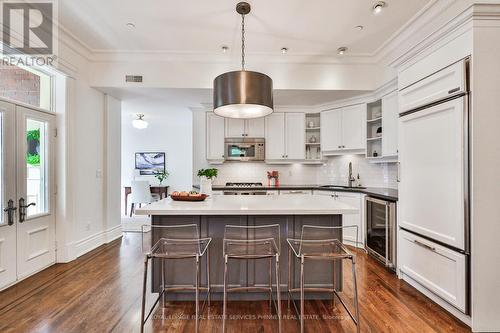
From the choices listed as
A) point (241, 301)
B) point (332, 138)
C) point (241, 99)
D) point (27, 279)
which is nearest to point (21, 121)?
point (27, 279)

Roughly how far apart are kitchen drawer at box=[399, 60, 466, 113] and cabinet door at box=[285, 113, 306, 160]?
89.9 inches

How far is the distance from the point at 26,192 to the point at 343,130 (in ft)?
15.7

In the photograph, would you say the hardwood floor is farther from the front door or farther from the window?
the window

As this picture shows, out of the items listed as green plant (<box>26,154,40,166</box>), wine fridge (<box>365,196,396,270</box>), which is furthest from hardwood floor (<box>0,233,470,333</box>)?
green plant (<box>26,154,40,166</box>)

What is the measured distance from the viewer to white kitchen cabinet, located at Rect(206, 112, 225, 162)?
16.7 ft

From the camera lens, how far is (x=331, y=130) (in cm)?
485

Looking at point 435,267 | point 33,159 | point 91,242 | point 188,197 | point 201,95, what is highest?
point 201,95

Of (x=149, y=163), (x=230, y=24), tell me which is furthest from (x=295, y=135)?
(x=149, y=163)

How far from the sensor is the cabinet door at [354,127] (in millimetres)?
4426

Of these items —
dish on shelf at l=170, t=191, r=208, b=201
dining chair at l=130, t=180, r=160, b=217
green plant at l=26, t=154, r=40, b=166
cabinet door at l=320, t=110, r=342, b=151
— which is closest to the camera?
dish on shelf at l=170, t=191, r=208, b=201

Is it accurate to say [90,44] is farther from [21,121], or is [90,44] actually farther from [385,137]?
[385,137]

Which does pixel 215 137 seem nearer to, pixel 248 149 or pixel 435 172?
pixel 248 149

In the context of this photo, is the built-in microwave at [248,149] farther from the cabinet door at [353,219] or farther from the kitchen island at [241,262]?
the kitchen island at [241,262]

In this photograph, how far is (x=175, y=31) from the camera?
3299 mm
